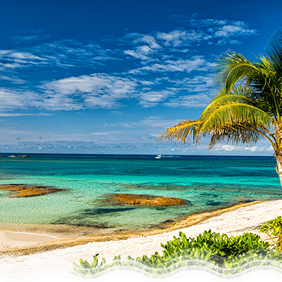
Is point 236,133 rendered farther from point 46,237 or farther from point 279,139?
point 46,237

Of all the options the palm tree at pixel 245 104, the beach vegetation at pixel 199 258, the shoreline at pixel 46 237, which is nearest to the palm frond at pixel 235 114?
the palm tree at pixel 245 104

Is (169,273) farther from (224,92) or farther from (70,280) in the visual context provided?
(224,92)

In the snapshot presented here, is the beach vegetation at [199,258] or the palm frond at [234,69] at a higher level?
the palm frond at [234,69]

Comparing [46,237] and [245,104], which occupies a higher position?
[245,104]

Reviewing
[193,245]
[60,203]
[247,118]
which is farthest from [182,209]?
[193,245]

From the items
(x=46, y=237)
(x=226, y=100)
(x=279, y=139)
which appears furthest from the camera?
(x=46, y=237)

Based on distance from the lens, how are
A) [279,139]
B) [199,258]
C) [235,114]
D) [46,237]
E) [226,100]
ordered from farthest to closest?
[46,237] → [226,100] → [235,114] → [279,139] → [199,258]

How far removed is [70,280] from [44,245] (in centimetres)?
621

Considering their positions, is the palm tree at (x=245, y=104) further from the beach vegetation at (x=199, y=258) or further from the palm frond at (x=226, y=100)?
the beach vegetation at (x=199, y=258)

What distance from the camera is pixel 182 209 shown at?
15.0 metres

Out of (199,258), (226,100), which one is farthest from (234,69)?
(199,258)

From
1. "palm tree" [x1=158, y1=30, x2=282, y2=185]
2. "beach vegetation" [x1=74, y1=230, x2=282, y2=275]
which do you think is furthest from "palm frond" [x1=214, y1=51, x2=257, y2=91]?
"beach vegetation" [x1=74, y1=230, x2=282, y2=275]

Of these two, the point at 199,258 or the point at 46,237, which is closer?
the point at 199,258

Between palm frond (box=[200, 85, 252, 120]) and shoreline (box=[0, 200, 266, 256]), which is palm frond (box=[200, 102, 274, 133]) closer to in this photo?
palm frond (box=[200, 85, 252, 120])
